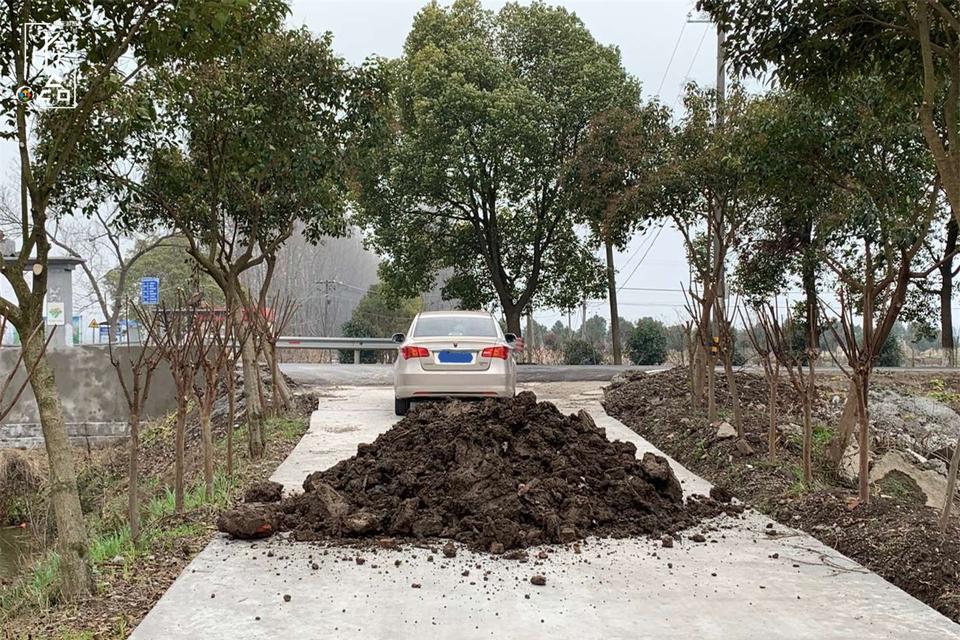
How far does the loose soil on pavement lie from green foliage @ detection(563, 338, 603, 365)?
17.3m

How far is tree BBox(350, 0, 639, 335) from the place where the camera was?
2648cm

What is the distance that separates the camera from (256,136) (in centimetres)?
1051

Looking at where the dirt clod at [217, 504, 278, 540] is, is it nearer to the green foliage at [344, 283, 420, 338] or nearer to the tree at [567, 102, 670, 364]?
the tree at [567, 102, 670, 364]

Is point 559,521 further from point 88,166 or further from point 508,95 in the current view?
point 508,95

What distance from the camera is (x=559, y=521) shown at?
578cm

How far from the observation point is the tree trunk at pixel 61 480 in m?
4.38

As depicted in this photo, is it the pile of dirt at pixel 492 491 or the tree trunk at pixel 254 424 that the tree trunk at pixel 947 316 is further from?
the tree trunk at pixel 254 424

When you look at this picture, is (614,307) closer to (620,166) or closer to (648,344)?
(648,344)

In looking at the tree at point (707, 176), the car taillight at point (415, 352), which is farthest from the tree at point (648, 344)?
the car taillight at point (415, 352)

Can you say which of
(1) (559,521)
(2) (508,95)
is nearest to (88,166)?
(1) (559,521)

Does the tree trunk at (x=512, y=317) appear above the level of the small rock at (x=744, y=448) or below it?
above

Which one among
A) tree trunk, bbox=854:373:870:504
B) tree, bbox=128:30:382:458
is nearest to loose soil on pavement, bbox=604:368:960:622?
tree trunk, bbox=854:373:870:504

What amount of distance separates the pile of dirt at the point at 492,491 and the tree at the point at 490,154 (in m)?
18.5

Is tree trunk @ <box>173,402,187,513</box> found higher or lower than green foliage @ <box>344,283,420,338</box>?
lower
